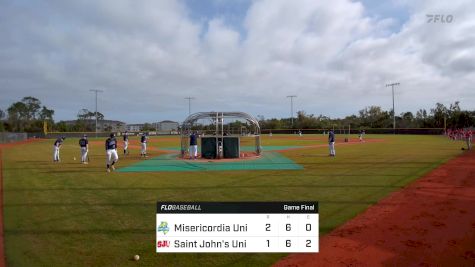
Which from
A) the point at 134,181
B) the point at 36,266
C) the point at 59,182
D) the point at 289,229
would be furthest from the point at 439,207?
the point at 59,182

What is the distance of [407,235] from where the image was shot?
6.90m

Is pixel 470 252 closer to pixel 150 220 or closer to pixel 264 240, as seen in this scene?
pixel 264 240

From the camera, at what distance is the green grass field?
593cm

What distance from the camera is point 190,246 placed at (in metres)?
5.73
